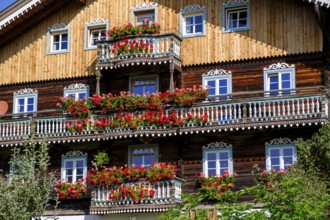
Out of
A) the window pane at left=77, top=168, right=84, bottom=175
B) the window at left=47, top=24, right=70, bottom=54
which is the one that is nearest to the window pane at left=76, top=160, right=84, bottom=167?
the window pane at left=77, top=168, right=84, bottom=175

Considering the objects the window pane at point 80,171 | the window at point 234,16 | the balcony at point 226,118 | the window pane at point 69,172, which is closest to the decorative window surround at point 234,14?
the window at point 234,16

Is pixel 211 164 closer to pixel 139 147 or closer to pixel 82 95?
pixel 139 147

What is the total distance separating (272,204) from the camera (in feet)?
59.0

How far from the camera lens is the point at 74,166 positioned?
3650cm

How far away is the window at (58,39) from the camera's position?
38375 millimetres

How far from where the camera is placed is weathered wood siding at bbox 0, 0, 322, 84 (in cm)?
3356

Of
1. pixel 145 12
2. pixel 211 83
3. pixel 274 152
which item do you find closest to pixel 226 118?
pixel 274 152

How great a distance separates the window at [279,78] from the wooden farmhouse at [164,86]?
6cm

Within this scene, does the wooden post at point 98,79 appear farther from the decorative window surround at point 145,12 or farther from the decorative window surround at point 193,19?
the decorative window surround at point 193,19

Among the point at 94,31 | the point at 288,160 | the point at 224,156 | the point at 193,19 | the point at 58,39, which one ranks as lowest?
the point at 288,160

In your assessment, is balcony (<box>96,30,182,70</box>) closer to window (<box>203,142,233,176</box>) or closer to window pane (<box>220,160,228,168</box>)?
window (<box>203,142,233,176</box>)

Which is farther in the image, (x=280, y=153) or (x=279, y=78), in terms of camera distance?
(x=279, y=78)

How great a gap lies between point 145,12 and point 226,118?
7574mm

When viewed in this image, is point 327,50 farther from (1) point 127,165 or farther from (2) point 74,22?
(2) point 74,22
